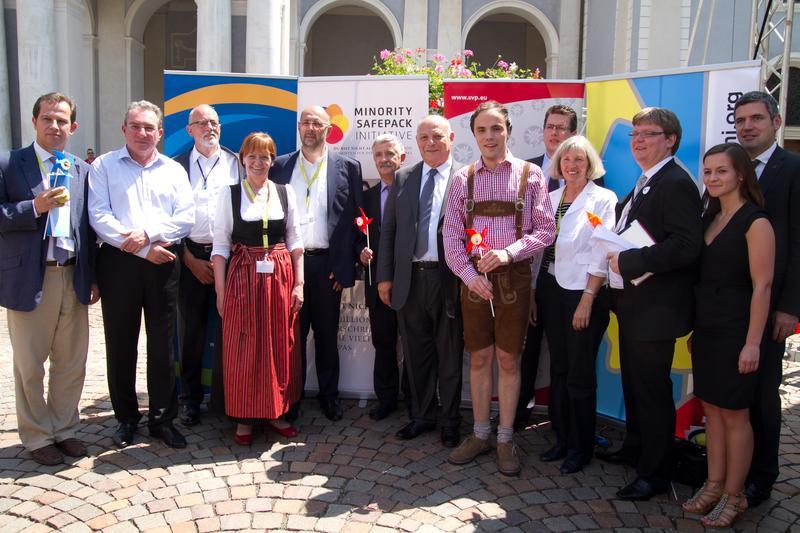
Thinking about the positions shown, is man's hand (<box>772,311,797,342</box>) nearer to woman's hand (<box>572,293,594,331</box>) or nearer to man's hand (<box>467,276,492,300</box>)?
woman's hand (<box>572,293,594,331</box>)

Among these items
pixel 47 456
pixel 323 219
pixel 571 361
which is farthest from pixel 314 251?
pixel 47 456

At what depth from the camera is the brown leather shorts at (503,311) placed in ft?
12.5

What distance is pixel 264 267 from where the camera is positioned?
13.7ft

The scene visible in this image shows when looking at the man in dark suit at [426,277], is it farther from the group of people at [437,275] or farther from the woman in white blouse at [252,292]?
the woman in white blouse at [252,292]

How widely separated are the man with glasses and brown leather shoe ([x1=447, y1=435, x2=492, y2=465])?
195cm

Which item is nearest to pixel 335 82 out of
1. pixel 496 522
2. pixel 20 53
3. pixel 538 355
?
pixel 538 355

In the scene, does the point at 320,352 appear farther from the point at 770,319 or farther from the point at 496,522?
the point at 770,319

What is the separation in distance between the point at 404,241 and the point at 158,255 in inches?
61.7

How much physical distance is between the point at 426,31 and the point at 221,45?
6626 millimetres

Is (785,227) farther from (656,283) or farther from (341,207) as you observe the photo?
(341,207)

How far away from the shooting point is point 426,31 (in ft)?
63.4

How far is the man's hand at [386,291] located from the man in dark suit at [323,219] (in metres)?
0.44

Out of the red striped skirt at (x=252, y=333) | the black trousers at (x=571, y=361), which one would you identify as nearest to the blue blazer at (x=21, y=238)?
the red striped skirt at (x=252, y=333)

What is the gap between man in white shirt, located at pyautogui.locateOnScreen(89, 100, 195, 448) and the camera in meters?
4.02
